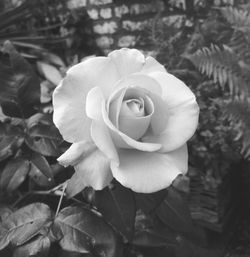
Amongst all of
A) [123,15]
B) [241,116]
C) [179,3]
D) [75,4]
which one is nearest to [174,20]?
[179,3]

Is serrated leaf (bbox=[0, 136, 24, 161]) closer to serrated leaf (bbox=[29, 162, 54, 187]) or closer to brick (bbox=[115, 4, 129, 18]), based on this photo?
serrated leaf (bbox=[29, 162, 54, 187])

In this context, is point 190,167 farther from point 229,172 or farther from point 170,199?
point 170,199

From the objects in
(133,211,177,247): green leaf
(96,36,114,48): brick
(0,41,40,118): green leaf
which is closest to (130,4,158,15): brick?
(96,36,114,48): brick

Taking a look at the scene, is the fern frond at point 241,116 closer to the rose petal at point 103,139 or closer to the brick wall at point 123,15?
the brick wall at point 123,15

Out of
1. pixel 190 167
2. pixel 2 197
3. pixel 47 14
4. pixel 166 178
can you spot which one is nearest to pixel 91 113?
pixel 166 178

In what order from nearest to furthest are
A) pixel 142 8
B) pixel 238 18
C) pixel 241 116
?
pixel 241 116 → pixel 238 18 → pixel 142 8

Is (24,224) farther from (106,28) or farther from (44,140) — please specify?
(106,28)
